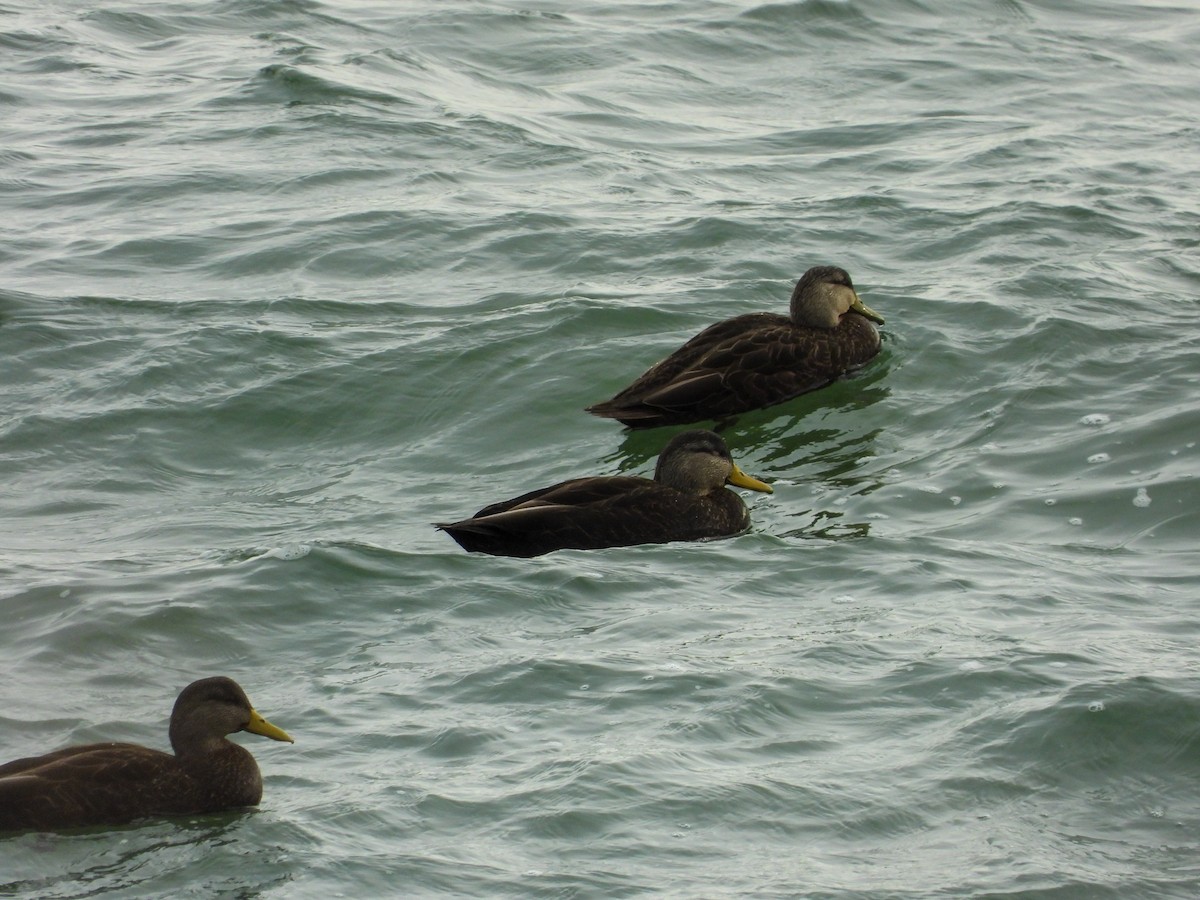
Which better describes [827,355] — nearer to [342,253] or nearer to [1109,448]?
[1109,448]

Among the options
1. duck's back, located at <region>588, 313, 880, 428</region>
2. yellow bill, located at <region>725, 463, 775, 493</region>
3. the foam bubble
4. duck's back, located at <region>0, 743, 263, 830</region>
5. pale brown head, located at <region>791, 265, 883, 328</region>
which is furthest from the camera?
pale brown head, located at <region>791, 265, 883, 328</region>

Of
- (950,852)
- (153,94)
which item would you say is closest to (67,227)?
(153,94)

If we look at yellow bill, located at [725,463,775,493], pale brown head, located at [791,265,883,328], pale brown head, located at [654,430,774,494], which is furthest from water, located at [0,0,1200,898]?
pale brown head, located at [791,265,883,328]

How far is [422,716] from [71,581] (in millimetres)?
2515

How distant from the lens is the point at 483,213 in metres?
15.1

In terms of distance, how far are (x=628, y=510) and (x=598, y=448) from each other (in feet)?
5.31

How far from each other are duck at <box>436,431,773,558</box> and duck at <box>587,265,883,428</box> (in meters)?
1.17

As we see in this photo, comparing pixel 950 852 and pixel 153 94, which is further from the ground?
pixel 153 94

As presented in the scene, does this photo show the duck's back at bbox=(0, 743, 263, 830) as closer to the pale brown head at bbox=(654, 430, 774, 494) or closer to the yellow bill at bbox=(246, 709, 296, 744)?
the yellow bill at bbox=(246, 709, 296, 744)

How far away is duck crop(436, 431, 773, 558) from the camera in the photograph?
927 cm

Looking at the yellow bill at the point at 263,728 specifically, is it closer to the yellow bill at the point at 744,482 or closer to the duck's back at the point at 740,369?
the yellow bill at the point at 744,482

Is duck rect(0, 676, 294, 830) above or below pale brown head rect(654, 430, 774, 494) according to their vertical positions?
below

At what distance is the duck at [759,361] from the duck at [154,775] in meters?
4.48

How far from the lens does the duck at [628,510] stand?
9.27 meters
